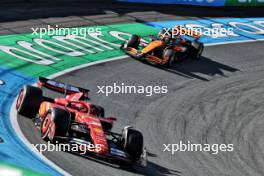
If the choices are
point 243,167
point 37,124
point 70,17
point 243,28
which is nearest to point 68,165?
point 37,124

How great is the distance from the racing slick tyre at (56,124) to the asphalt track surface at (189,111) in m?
0.41

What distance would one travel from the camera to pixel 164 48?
24203mm

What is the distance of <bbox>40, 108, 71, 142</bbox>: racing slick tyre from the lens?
14.4 metres

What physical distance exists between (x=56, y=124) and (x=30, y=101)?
6.22 ft

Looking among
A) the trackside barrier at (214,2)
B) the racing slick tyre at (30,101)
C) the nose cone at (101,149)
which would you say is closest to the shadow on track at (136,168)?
the nose cone at (101,149)

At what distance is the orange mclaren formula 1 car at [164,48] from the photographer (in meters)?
23.8

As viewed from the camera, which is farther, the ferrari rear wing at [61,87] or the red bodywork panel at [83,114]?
the ferrari rear wing at [61,87]

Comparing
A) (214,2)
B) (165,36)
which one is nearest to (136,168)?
(165,36)

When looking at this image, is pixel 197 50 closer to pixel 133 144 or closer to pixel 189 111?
pixel 189 111

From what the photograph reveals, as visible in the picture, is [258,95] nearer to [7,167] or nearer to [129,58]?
[129,58]

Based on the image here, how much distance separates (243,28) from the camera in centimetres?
3195

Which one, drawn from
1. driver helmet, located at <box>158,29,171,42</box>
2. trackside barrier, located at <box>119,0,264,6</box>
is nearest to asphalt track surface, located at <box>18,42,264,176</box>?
driver helmet, located at <box>158,29,171,42</box>

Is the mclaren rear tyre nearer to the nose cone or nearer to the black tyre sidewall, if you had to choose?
the black tyre sidewall

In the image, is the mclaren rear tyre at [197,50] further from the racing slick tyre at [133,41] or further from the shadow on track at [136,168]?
the shadow on track at [136,168]
